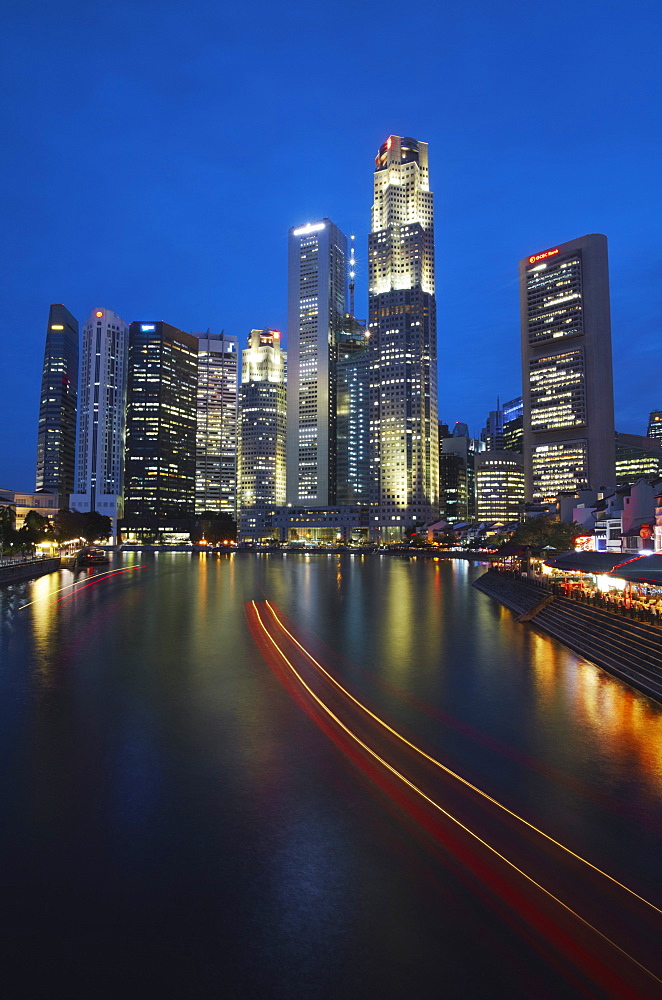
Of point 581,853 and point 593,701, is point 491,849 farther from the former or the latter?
point 593,701

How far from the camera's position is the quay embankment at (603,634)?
20.4m

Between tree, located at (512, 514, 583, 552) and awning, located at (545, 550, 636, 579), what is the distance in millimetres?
23721

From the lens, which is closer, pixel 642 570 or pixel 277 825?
pixel 277 825

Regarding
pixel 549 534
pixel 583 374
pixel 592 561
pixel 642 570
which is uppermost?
pixel 583 374

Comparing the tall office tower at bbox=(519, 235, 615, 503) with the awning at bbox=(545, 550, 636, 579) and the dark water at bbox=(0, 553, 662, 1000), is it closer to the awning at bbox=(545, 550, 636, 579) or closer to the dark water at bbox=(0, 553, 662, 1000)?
the awning at bbox=(545, 550, 636, 579)

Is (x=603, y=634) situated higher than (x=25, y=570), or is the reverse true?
(x=25, y=570)

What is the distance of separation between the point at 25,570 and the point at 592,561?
195 feet

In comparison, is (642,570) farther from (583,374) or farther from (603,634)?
(583,374)

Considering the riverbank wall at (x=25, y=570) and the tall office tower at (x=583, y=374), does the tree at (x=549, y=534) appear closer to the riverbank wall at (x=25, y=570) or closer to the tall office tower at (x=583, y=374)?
the riverbank wall at (x=25, y=570)

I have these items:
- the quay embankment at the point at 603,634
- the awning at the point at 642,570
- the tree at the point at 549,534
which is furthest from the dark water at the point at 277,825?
the tree at the point at 549,534

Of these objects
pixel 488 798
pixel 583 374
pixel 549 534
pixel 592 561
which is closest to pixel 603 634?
pixel 592 561

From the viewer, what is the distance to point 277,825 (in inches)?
382

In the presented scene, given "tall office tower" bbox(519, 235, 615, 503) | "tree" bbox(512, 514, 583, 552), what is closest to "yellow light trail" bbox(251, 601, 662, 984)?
"tree" bbox(512, 514, 583, 552)

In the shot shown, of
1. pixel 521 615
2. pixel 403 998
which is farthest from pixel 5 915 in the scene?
pixel 521 615
